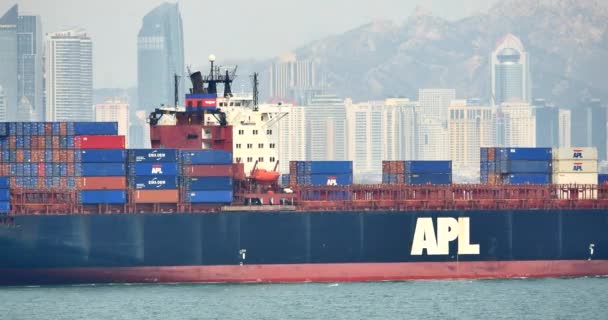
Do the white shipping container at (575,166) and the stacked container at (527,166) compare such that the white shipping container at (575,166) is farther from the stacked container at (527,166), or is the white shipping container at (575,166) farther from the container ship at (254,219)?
the container ship at (254,219)

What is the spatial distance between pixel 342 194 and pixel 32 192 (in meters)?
13.0

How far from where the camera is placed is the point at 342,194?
73562mm

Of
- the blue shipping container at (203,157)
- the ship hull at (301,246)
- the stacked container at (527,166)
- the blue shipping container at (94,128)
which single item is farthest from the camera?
the stacked container at (527,166)

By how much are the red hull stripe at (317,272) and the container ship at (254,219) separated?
0.06 meters

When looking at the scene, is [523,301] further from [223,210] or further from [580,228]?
[223,210]

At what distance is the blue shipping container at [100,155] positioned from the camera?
7150 centimetres

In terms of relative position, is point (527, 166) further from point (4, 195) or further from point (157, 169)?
point (4, 195)

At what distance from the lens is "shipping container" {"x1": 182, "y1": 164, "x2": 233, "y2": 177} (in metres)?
72.1

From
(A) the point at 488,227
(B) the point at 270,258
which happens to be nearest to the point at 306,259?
(B) the point at 270,258

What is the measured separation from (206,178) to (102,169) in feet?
14.1

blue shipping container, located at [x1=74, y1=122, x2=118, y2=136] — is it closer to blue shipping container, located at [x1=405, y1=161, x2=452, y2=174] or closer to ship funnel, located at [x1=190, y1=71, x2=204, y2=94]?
ship funnel, located at [x1=190, y1=71, x2=204, y2=94]

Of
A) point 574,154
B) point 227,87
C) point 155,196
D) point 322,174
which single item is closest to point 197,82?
point 227,87

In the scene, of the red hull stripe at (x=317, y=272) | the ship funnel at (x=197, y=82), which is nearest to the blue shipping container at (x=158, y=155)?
the red hull stripe at (x=317, y=272)

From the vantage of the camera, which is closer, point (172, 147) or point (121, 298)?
point (121, 298)
